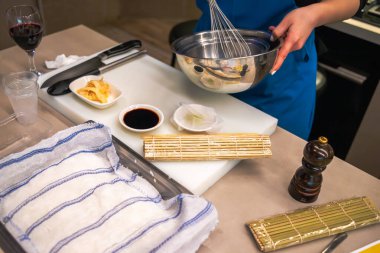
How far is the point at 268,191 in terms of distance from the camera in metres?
0.71

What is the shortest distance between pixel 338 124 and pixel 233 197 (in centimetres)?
118

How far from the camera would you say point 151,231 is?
563 millimetres

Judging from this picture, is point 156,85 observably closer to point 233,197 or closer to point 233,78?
point 233,78

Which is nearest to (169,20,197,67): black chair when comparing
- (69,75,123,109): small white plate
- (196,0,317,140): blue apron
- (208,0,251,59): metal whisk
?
(196,0,317,140): blue apron

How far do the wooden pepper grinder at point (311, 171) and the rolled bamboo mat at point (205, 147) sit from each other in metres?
0.08

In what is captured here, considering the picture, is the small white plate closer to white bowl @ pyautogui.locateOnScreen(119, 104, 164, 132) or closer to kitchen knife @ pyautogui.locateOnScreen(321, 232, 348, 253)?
white bowl @ pyautogui.locateOnScreen(119, 104, 164, 132)

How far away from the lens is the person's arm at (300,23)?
81 cm

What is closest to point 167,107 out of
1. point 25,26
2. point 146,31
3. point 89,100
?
point 89,100

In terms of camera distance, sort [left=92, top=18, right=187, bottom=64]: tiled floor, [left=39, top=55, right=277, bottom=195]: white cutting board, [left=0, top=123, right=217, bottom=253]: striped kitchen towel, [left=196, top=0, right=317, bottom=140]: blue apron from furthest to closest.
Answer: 1. [left=92, top=18, right=187, bottom=64]: tiled floor
2. [left=196, top=0, right=317, bottom=140]: blue apron
3. [left=39, top=55, right=277, bottom=195]: white cutting board
4. [left=0, top=123, right=217, bottom=253]: striped kitchen towel

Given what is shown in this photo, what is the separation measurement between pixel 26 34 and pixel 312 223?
0.74 m

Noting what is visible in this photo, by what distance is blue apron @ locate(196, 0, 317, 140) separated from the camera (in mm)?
950

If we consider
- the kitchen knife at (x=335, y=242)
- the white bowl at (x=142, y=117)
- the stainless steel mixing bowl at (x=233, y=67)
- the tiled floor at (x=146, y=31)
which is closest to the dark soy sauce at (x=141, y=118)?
the white bowl at (x=142, y=117)

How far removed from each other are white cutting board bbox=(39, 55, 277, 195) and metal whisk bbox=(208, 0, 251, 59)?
0.35ft

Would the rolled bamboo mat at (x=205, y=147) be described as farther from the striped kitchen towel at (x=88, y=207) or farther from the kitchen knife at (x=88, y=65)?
the kitchen knife at (x=88, y=65)
